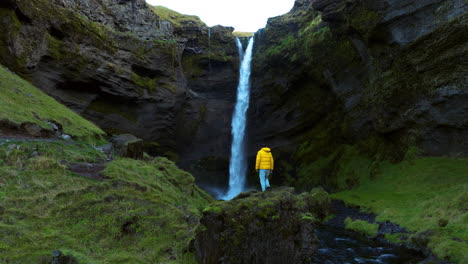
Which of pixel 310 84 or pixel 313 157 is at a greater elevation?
pixel 310 84

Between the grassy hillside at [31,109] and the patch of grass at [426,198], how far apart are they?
2029 centimetres

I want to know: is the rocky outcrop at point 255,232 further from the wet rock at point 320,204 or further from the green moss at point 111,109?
the green moss at point 111,109

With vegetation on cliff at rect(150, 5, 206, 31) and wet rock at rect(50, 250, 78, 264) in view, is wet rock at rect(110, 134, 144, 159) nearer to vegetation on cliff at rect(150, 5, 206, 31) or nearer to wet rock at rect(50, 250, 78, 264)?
wet rock at rect(50, 250, 78, 264)

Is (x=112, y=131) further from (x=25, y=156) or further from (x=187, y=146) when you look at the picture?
(x=25, y=156)

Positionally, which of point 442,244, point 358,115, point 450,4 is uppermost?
point 450,4

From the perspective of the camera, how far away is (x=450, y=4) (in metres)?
21.7

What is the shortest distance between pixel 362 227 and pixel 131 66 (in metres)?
29.4

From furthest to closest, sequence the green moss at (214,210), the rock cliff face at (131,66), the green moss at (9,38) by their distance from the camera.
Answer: the rock cliff face at (131,66) → the green moss at (9,38) → the green moss at (214,210)

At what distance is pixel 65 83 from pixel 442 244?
31812 mm

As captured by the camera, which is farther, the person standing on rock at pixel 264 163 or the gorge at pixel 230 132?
the person standing on rock at pixel 264 163

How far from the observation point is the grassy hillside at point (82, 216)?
282 inches

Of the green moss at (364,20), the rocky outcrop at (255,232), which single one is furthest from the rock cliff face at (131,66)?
the rocky outcrop at (255,232)

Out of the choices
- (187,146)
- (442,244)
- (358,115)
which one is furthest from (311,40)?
(442,244)

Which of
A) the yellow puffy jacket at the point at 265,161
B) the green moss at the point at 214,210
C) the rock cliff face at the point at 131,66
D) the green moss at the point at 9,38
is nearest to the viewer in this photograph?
the green moss at the point at 214,210
